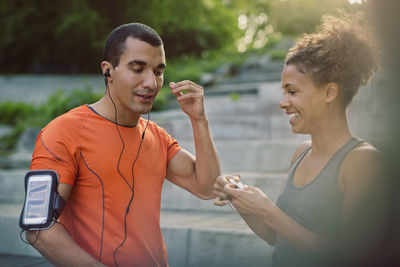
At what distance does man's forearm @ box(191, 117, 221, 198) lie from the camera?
246 centimetres

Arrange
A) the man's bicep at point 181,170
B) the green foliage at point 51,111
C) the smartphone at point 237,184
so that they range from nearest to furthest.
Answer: the smartphone at point 237,184, the man's bicep at point 181,170, the green foliage at point 51,111

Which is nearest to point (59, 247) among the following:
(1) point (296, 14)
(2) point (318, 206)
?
(2) point (318, 206)

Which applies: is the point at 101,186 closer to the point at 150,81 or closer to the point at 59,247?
the point at 59,247

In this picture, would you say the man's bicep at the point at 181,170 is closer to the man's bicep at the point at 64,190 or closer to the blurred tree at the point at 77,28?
the man's bicep at the point at 64,190

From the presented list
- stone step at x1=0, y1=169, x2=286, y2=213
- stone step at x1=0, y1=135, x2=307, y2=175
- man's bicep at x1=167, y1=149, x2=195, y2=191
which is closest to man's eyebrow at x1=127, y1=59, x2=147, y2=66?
man's bicep at x1=167, y1=149, x2=195, y2=191

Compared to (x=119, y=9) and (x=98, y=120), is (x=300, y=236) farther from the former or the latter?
(x=119, y=9)

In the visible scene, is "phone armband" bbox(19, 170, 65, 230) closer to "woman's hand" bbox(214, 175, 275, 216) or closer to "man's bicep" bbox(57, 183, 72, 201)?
"man's bicep" bbox(57, 183, 72, 201)

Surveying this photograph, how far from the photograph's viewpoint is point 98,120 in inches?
88.9

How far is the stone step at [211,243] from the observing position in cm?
318

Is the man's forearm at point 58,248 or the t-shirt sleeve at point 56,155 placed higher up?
the t-shirt sleeve at point 56,155

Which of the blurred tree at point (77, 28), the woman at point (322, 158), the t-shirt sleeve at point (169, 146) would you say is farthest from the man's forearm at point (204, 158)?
the blurred tree at point (77, 28)

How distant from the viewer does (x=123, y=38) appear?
2275mm

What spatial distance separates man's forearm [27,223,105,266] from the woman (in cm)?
64

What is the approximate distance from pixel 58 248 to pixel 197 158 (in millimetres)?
870
